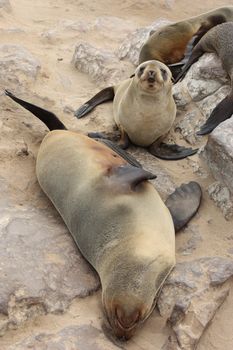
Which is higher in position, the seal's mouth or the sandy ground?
the seal's mouth

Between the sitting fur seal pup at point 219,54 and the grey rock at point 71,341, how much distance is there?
2.35m

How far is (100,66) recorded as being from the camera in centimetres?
633

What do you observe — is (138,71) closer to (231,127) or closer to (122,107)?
(122,107)

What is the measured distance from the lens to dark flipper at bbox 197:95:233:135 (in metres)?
5.17

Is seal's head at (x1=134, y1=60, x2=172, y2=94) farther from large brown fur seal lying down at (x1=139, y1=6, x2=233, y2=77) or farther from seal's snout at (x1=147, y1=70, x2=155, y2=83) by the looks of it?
large brown fur seal lying down at (x1=139, y1=6, x2=233, y2=77)

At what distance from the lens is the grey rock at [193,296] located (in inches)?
135

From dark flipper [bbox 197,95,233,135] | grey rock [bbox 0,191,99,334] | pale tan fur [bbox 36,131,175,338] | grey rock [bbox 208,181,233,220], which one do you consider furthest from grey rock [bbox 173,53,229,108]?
grey rock [bbox 0,191,99,334]

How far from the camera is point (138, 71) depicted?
17.2 feet

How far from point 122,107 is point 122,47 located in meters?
1.47

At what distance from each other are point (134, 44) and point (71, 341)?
4079mm

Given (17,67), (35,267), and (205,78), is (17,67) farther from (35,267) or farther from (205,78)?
(35,267)

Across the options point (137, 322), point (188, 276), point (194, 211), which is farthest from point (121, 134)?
point (137, 322)

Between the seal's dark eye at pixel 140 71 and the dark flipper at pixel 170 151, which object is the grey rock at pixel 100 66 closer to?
the seal's dark eye at pixel 140 71

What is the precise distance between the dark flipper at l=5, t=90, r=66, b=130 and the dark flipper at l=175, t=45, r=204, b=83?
1437 mm
